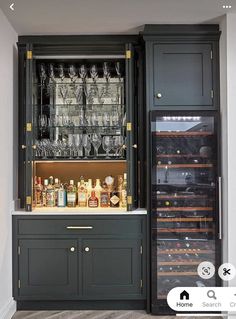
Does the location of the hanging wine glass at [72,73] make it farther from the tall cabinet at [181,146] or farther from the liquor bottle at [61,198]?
the liquor bottle at [61,198]

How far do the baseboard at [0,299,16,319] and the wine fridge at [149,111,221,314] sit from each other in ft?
4.39

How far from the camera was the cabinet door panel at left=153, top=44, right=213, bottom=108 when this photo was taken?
3.44 metres

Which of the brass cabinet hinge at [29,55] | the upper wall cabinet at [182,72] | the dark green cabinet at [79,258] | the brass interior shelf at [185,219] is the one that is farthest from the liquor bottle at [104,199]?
the brass cabinet hinge at [29,55]

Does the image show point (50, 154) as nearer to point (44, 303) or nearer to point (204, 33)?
point (44, 303)

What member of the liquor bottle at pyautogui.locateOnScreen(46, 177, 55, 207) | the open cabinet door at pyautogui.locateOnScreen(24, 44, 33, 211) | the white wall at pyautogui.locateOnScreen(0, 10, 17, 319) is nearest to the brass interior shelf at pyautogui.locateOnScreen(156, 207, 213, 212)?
the liquor bottle at pyautogui.locateOnScreen(46, 177, 55, 207)

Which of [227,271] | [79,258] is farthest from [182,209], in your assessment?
[79,258]

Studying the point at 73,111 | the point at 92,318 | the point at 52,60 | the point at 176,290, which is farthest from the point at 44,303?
the point at 52,60

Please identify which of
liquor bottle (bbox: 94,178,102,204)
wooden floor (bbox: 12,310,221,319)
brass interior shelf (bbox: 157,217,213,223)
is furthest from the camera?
liquor bottle (bbox: 94,178,102,204)

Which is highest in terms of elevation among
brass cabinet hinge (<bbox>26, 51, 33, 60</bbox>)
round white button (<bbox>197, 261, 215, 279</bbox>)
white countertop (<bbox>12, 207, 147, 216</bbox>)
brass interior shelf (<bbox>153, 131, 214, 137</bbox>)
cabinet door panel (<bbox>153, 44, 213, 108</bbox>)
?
brass cabinet hinge (<bbox>26, 51, 33, 60</bbox>)

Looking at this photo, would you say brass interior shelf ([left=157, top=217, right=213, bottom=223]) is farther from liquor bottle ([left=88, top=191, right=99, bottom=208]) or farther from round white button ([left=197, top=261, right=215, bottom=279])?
liquor bottle ([left=88, top=191, right=99, bottom=208])

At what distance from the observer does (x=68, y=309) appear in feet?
11.3

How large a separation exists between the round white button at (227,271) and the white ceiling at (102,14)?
2194 mm

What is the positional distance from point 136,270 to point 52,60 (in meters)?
2.23

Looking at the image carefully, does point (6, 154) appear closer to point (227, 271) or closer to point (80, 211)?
point (80, 211)
